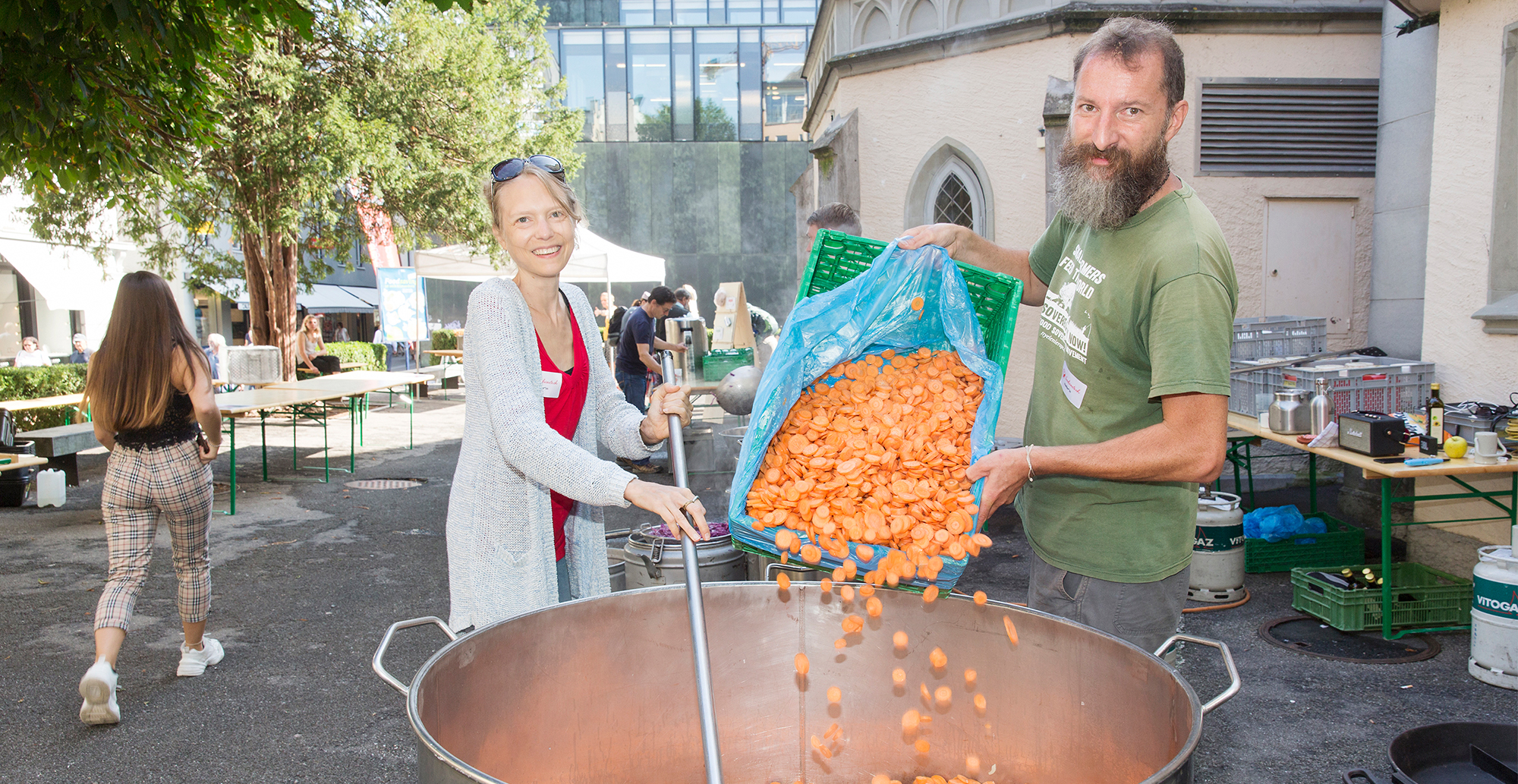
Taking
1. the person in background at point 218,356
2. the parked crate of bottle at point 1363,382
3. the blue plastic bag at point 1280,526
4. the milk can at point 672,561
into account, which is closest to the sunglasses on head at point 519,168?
the milk can at point 672,561

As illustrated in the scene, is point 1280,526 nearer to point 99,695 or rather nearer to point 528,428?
point 528,428

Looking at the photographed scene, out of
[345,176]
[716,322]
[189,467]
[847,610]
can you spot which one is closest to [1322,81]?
[716,322]

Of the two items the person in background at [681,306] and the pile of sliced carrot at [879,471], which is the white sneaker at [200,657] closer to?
the pile of sliced carrot at [879,471]

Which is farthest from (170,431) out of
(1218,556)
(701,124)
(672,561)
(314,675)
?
(701,124)

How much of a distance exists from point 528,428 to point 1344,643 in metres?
4.59

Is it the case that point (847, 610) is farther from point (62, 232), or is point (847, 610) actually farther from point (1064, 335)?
point (62, 232)

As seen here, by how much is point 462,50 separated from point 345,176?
362 cm

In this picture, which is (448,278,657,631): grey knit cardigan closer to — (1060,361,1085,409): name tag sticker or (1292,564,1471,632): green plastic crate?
(1060,361,1085,409): name tag sticker

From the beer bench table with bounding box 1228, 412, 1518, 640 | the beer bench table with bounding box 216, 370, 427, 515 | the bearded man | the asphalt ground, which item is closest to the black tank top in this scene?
the asphalt ground

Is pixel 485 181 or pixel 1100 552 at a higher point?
pixel 485 181

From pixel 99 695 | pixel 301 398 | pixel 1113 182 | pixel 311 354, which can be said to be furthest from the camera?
pixel 311 354

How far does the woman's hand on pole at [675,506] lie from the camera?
1659mm

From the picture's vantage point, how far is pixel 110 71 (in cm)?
504

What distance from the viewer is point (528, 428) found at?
1.93m
